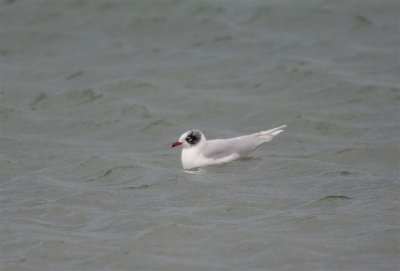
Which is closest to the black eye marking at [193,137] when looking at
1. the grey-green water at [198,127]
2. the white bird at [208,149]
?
the white bird at [208,149]

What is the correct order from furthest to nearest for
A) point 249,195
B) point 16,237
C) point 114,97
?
point 114,97, point 249,195, point 16,237

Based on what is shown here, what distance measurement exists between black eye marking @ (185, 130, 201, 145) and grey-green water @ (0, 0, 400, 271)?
468 mm

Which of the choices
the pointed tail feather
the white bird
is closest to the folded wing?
the white bird

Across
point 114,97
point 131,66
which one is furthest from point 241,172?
point 131,66

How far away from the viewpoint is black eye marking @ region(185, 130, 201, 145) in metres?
13.1

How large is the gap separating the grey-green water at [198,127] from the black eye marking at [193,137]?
0.47 m

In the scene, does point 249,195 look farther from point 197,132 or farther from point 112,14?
point 112,14

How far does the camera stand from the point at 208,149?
13047 mm

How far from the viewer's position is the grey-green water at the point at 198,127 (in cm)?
974

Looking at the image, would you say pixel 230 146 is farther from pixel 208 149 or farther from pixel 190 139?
pixel 190 139

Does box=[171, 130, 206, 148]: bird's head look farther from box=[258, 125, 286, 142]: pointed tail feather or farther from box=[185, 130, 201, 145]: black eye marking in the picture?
box=[258, 125, 286, 142]: pointed tail feather

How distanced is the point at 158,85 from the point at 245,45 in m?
2.47

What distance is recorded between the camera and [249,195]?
37.2ft

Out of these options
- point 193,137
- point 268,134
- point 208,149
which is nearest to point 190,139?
point 193,137
